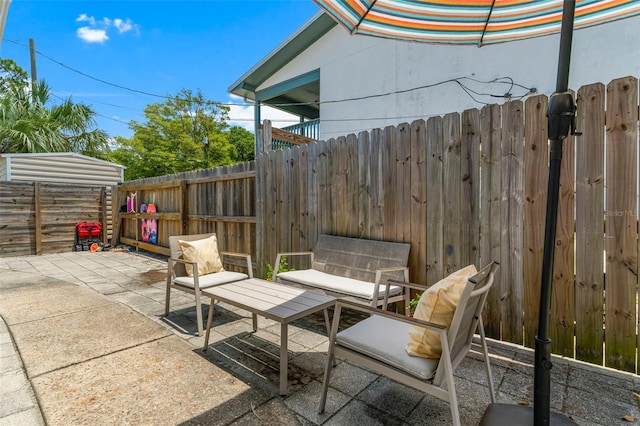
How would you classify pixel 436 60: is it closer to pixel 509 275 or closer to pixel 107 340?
pixel 509 275

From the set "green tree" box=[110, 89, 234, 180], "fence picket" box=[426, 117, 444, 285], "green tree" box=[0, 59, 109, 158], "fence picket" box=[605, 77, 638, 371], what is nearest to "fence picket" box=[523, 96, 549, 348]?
"fence picket" box=[605, 77, 638, 371]

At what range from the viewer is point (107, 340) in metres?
2.82

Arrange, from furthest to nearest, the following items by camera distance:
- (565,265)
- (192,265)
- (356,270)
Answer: (356,270) < (192,265) < (565,265)

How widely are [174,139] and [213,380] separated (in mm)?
20168

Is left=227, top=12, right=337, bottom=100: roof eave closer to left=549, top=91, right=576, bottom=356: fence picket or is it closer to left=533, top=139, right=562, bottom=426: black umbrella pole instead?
left=549, top=91, right=576, bottom=356: fence picket

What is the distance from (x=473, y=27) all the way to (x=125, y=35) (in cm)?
1810

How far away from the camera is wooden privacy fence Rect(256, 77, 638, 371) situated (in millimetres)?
2182

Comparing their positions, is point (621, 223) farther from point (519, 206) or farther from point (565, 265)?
point (519, 206)

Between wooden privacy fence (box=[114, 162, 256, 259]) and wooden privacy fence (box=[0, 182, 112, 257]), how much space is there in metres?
1.04

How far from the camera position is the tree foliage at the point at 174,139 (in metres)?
19.3

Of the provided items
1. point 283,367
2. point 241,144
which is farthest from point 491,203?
point 241,144

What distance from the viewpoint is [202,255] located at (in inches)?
141

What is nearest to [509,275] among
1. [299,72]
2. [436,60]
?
[436,60]

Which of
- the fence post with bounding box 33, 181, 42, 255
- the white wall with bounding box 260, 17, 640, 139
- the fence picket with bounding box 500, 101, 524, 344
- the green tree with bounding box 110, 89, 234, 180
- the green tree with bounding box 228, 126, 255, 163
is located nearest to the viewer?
the fence picket with bounding box 500, 101, 524, 344
